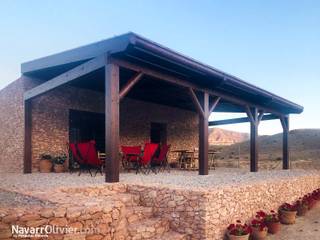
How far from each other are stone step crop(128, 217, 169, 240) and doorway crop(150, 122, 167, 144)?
7.73 metres

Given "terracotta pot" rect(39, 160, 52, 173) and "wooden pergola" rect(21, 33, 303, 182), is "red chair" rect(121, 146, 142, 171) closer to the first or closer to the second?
"wooden pergola" rect(21, 33, 303, 182)

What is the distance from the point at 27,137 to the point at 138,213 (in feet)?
15.0

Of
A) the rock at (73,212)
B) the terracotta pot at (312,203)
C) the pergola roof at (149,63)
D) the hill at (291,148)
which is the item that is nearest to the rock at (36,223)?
the rock at (73,212)

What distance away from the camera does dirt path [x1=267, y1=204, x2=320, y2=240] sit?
6066 millimetres

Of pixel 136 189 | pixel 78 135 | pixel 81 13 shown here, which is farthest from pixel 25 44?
pixel 136 189

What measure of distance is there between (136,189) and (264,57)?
14.5 metres

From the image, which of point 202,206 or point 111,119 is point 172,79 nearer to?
point 111,119

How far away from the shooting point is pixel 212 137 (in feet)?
146

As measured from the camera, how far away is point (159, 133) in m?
13.0

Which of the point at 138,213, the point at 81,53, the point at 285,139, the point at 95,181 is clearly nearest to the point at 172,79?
the point at 81,53

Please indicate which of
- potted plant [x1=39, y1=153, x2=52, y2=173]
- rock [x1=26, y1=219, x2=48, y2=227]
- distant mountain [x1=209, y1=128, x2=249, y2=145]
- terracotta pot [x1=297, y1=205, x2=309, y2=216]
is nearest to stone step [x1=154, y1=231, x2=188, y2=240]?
rock [x1=26, y1=219, x2=48, y2=227]

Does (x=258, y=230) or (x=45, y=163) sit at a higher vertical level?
(x=45, y=163)

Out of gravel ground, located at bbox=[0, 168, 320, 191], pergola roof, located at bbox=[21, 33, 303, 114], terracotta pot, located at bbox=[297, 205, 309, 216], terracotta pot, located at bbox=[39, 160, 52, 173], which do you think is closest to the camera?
gravel ground, located at bbox=[0, 168, 320, 191]

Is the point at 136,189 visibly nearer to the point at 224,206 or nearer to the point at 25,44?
the point at 224,206
